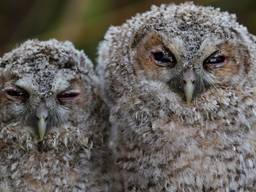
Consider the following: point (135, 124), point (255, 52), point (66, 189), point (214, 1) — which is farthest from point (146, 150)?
point (214, 1)

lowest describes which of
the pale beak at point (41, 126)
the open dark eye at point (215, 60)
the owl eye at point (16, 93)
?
the pale beak at point (41, 126)

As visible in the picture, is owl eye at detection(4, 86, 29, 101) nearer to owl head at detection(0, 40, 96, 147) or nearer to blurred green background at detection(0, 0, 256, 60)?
owl head at detection(0, 40, 96, 147)

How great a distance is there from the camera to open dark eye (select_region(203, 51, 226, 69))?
187 inches

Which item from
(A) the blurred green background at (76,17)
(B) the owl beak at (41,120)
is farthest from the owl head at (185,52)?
(A) the blurred green background at (76,17)

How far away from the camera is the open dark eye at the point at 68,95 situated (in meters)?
4.95

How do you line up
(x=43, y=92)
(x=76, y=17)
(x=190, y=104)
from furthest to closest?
(x=76, y=17) < (x=43, y=92) < (x=190, y=104)

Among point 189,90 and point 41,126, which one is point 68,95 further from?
point 189,90

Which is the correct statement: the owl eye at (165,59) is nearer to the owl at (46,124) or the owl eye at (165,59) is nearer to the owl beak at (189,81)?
the owl beak at (189,81)

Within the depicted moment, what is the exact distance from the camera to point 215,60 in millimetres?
4758

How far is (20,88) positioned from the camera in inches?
193

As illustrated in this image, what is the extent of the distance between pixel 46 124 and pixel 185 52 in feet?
2.76

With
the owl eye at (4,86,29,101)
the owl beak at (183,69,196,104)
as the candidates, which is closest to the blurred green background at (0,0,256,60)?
the owl eye at (4,86,29,101)

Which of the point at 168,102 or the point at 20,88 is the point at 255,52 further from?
the point at 20,88

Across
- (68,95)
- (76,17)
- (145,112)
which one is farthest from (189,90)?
(76,17)
